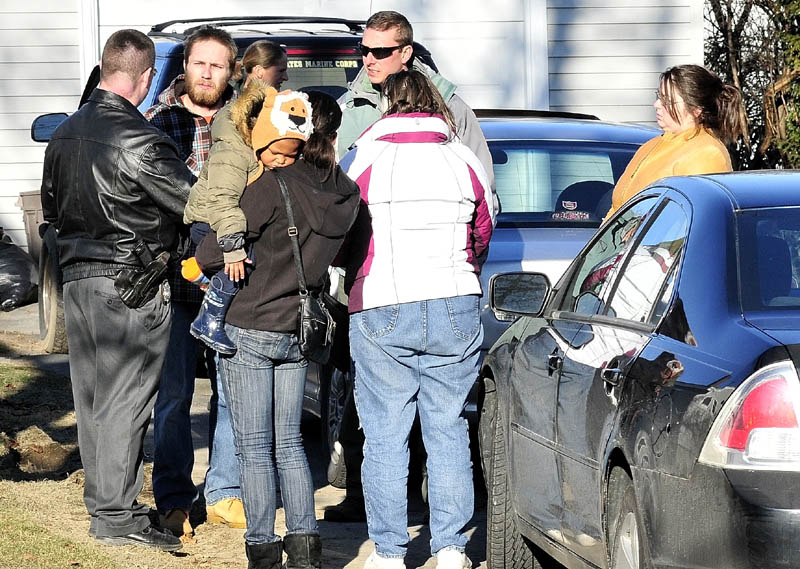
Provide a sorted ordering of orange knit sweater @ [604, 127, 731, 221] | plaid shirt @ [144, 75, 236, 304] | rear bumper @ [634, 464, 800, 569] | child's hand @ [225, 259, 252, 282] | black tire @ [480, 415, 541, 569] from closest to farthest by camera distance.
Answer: rear bumper @ [634, 464, 800, 569] < child's hand @ [225, 259, 252, 282] < black tire @ [480, 415, 541, 569] < orange knit sweater @ [604, 127, 731, 221] < plaid shirt @ [144, 75, 236, 304]

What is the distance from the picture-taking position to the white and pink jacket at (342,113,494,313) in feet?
18.0

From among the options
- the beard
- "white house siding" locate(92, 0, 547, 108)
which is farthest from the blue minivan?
"white house siding" locate(92, 0, 547, 108)

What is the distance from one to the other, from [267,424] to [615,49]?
11322 mm

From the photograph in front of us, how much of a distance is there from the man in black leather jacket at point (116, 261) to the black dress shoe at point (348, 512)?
1046 mm

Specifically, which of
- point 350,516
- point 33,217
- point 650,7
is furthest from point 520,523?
point 650,7

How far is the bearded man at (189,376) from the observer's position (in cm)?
632

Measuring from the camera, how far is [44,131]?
1005 centimetres

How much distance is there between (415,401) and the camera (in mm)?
5656

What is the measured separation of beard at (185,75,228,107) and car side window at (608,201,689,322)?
101 inches

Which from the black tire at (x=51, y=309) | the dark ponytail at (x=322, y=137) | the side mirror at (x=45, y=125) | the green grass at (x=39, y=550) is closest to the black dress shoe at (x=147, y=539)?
the green grass at (x=39, y=550)

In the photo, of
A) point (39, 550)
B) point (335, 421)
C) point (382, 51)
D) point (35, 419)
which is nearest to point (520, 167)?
point (382, 51)

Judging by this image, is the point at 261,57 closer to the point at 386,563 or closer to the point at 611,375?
the point at 386,563

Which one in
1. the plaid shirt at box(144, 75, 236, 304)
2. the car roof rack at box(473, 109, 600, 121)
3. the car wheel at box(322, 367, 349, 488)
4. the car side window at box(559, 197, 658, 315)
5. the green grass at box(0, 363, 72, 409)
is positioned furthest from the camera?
the green grass at box(0, 363, 72, 409)

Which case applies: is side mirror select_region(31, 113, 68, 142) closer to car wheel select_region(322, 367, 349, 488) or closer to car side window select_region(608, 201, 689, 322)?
car wheel select_region(322, 367, 349, 488)
